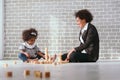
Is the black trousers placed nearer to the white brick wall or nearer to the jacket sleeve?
the jacket sleeve

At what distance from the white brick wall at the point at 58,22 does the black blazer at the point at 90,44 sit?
184 centimetres

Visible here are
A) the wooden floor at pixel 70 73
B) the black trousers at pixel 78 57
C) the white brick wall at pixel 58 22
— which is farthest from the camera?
the white brick wall at pixel 58 22

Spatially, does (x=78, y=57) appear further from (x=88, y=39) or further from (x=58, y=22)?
(x=58, y=22)

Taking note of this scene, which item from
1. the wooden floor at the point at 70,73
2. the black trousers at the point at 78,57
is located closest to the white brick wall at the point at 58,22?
the black trousers at the point at 78,57

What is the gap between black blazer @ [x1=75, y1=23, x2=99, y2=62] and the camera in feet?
10.7

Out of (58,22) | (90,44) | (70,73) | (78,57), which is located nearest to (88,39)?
(90,44)

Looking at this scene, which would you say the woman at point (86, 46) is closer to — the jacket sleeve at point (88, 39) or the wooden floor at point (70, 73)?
the jacket sleeve at point (88, 39)

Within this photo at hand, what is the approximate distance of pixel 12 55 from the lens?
5.23m

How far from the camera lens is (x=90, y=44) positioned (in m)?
3.31

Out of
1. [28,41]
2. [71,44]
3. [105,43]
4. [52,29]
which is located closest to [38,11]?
[52,29]

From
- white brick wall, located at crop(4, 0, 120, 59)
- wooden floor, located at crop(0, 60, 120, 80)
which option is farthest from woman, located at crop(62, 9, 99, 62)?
white brick wall, located at crop(4, 0, 120, 59)

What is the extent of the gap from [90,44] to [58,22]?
1.94 meters

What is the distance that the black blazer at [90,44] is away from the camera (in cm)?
327

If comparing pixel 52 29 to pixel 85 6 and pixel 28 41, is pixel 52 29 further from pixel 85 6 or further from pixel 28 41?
pixel 28 41
